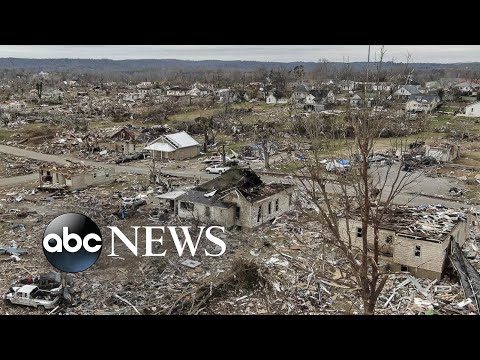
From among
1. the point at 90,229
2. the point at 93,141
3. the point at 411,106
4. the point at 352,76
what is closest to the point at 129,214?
the point at 90,229

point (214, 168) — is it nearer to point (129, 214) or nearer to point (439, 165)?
point (129, 214)

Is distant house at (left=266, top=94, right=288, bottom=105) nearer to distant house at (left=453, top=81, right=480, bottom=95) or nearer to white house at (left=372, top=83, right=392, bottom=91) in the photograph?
distant house at (left=453, top=81, right=480, bottom=95)

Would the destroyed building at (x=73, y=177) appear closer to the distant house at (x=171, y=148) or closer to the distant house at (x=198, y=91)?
the distant house at (x=171, y=148)

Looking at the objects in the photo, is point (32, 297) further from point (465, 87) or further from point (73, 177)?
point (465, 87)

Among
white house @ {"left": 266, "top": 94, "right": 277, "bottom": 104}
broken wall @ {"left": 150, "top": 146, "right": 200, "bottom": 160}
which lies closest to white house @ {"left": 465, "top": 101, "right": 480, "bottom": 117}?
white house @ {"left": 266, "top": 94, "right": 277, "bottom": 104}

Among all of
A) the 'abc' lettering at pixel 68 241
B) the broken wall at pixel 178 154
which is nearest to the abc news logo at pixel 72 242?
the 'abc' lettering at pixel 68 241

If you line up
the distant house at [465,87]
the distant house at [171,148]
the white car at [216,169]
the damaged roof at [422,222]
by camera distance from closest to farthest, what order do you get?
the damaged roof at [422,222]
the white car at [216,169]
the distant house at [171,148]
the distant house at [465,87]
